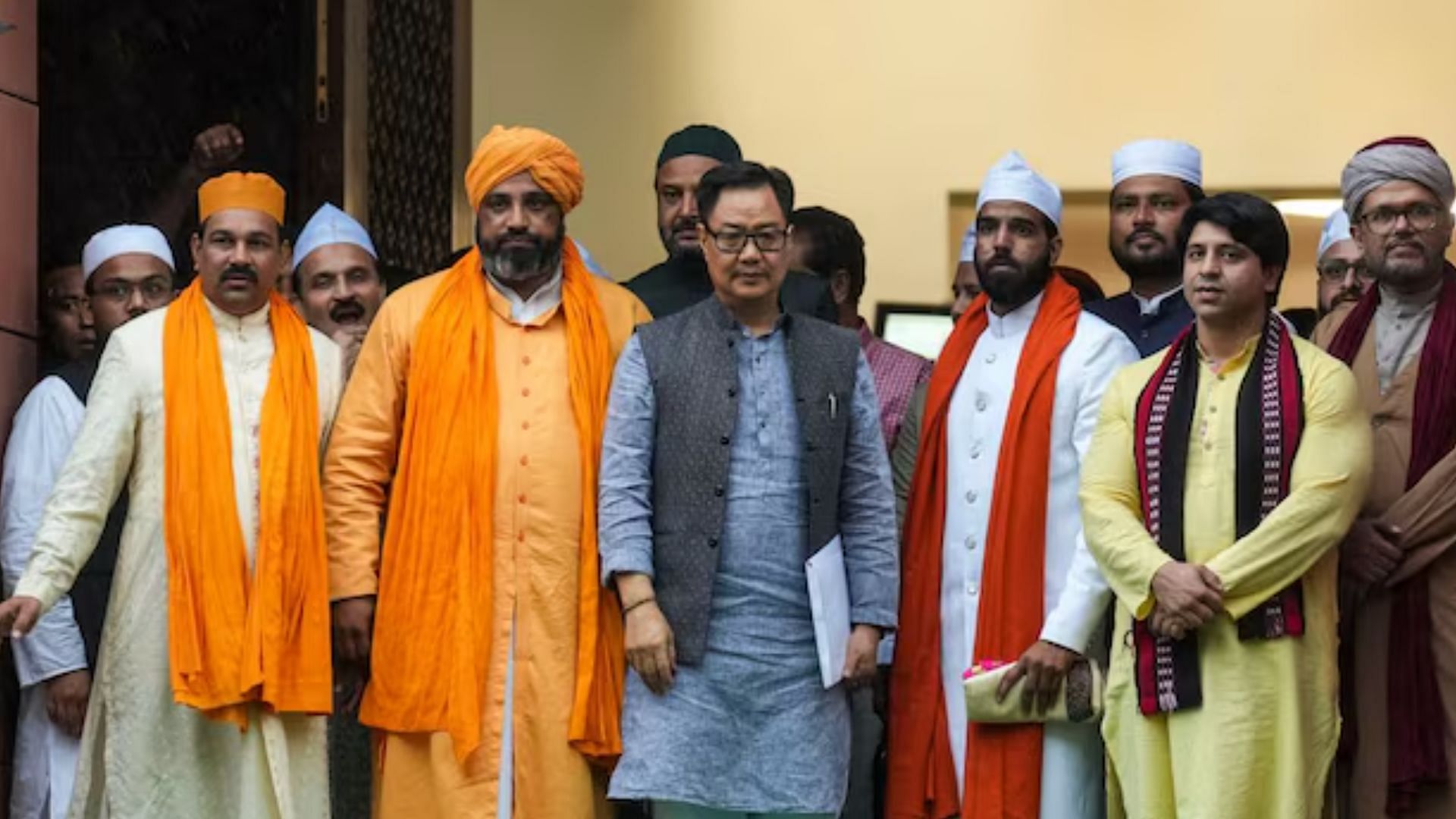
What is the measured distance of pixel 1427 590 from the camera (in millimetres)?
6699

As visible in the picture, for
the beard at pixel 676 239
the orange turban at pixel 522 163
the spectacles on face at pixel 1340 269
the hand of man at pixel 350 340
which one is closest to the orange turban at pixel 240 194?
the orange turban at pixel 522 163

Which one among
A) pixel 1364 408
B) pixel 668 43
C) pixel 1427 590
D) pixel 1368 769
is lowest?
pixel 1368 769

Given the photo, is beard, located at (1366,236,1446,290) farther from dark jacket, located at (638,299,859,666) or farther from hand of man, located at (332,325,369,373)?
hand of man, located at (332,325,369,373)

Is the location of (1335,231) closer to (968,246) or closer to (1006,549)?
(968,246)

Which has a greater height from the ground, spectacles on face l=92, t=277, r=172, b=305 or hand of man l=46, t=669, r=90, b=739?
spectacles on face l=92, t=277, r=172, b=305

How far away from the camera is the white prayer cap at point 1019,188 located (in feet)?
23.8

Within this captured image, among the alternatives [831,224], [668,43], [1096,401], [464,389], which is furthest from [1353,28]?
[464,389]

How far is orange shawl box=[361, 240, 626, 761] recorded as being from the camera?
6734 mm

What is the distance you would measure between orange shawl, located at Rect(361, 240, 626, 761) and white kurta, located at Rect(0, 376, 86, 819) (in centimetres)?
98

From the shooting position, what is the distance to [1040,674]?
22.2 feet

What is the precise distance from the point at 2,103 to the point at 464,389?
1833 millimetres

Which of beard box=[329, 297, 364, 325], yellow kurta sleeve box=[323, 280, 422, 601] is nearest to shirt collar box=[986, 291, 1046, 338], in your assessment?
yellow kurta sleeve box=[323, 280, 422, 601]

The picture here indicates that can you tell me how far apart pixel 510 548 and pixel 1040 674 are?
1284 millimetres

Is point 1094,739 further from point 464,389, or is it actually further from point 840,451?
point 464,389
